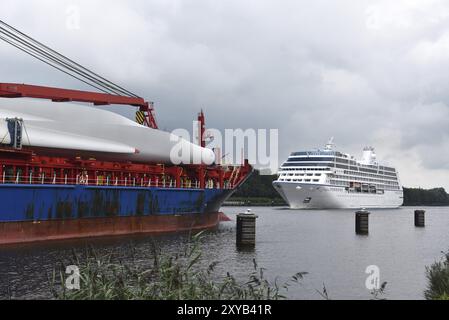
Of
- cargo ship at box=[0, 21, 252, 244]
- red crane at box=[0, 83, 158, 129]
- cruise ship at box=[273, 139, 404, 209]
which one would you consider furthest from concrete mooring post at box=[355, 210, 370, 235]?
cruise ship at box=[273, 139, 404, 209]

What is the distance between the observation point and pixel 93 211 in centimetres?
3753

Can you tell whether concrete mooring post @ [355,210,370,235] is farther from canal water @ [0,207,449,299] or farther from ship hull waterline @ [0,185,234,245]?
ship hull waterline @ [0,185,234,245]

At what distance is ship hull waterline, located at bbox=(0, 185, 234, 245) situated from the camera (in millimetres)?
31859

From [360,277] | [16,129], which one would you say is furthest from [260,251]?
[16,129]

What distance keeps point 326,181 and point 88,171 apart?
66.9 meters

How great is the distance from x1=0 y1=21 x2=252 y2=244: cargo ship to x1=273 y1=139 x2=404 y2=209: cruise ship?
48.3 meters

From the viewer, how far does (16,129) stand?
33.8 m

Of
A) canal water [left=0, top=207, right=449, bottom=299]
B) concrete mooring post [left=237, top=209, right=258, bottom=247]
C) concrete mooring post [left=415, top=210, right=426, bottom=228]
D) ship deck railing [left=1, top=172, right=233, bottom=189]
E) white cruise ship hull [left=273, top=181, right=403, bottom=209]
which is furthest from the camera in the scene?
white cruise ship hull [left=273, top=181, right=403, bottom=209]

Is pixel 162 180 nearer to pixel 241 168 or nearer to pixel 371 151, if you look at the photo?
pixel 241 168

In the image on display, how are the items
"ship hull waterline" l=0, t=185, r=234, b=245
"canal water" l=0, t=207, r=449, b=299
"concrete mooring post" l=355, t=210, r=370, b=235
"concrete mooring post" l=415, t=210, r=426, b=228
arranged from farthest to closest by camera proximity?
"concrete mooring post" l=415, t=210, r=426, b=228 → "concrete mooring post" l=355, t=210, r=370, b=235 → "ship hull waterline" l=0, t=185, r=234, b=245 → "canal water" l=0, t=207, r=449, b=299

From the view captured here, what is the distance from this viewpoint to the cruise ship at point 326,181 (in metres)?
98.7

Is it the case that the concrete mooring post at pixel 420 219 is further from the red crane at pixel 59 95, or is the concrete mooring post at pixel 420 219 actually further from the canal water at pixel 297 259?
the red crane at pixel 59 95
